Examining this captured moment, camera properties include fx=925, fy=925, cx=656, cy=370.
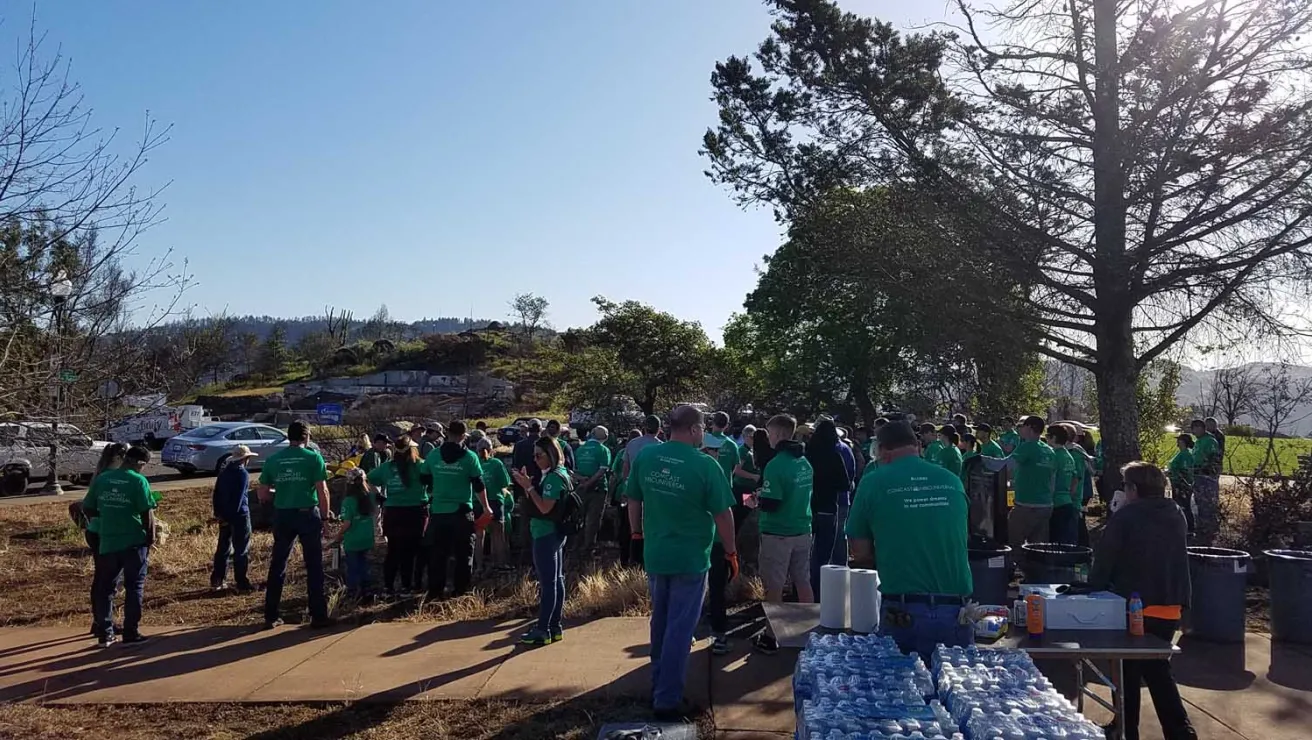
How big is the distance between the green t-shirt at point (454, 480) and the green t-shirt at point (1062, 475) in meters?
6.29

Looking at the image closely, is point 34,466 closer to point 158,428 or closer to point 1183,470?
point 158,428

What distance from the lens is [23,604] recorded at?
9.98 m

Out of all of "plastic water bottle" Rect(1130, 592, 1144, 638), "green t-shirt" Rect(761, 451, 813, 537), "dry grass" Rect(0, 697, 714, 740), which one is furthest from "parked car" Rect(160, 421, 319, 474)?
"plastic water bottle" Rect(1130, 592, 1144, 638)

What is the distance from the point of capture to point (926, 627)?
451 cm

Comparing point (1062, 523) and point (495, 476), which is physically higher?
point (495, 476)

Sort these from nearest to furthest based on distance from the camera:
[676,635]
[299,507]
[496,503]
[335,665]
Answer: [676,635], [335,665], [299,507], [496,503]

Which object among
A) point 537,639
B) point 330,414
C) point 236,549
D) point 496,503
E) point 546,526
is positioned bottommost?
point 537,639

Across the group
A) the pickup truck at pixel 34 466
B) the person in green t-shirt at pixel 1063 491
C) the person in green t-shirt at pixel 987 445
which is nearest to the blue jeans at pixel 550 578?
the person in green t-shirt at pixel 1063 491

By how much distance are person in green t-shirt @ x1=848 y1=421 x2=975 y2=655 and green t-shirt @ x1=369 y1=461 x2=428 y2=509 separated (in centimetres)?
632

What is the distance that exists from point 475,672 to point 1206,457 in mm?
10540

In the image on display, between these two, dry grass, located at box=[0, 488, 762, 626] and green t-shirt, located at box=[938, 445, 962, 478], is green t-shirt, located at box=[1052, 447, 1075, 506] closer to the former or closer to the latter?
green t-shirt, located at box=[938, 445, 962, 478]

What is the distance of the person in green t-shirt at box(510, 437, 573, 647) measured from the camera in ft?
23.5

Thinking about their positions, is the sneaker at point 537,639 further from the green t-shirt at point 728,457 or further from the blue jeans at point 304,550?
the green t-shirt at point 728,457

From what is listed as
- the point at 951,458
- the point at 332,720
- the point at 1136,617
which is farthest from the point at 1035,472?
the point at 332,720
